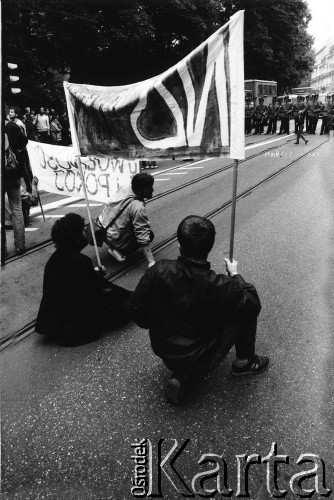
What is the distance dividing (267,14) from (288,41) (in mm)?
3636

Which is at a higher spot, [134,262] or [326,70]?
[326,70]

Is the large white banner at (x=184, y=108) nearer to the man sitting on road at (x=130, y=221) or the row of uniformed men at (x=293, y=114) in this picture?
the man sitting on road at (x=130, y=221)

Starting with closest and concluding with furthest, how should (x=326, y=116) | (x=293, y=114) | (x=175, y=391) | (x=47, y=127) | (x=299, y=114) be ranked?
1. (x=175, y=391)
2. (x=47, y=127)
3. (x=299, y=114)
4. (x=326, y=116)
5. (x=293, y=114)

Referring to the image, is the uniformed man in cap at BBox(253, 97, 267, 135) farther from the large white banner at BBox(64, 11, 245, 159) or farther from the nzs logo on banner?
the nzs logo on banner

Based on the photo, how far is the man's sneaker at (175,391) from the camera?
272 cm

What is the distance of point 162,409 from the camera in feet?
9.09

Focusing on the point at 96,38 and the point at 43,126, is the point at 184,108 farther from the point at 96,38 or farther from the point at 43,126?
the point at 96,38

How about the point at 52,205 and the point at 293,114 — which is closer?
the point at 52,205

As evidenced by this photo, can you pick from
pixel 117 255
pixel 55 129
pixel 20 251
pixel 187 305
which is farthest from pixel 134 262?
pixel 55 129

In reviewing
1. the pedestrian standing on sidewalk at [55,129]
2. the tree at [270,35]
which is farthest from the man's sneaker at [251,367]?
the tree at [270,35]

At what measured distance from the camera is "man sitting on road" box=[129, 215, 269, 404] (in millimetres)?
2406

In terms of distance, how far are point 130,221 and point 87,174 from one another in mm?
795

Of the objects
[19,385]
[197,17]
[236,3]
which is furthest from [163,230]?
[236,3]

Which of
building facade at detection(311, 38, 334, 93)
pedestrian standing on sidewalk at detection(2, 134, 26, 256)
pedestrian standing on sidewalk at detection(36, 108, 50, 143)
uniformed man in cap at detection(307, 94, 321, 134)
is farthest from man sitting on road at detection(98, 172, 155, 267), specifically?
building facade at detection(311, 38, 334, 93)
